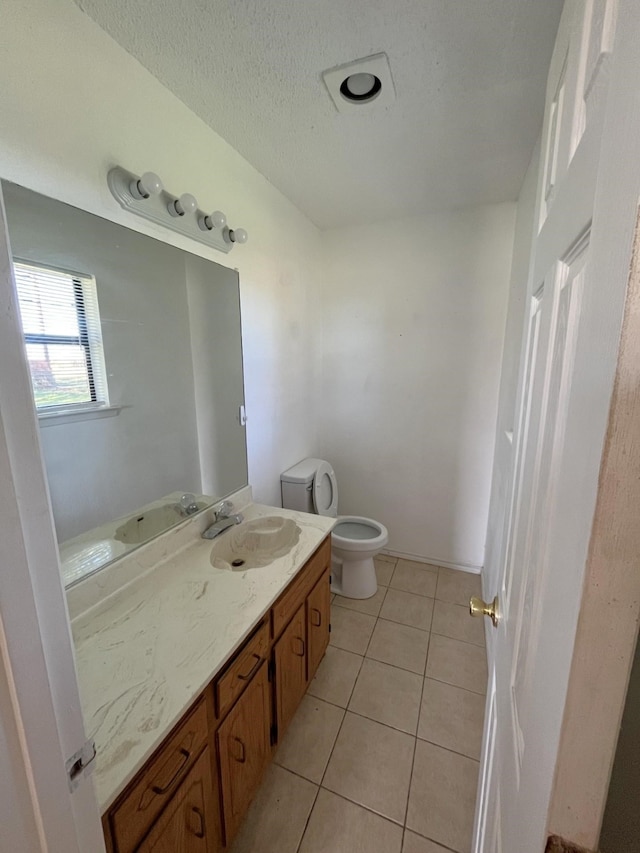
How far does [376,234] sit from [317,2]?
4.97ft

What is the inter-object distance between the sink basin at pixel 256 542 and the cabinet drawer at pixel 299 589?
0.13 meters

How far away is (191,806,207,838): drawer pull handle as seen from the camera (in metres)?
0.88

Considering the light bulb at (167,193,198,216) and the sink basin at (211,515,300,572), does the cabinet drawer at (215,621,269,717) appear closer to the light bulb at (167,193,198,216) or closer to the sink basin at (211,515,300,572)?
the sink basin at (211,515,300,572)

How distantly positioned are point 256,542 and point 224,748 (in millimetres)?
727

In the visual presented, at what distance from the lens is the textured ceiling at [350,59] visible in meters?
0.99

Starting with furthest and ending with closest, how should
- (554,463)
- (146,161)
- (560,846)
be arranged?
1. (146,161)
2. (554,463)
3. (560,846)

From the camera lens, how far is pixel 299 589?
4.52 feet

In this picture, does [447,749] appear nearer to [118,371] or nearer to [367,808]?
[367,808]

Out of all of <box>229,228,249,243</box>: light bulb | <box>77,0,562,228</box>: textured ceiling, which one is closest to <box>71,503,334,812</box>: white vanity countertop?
<box>229,228,249,243</box>: light bulb

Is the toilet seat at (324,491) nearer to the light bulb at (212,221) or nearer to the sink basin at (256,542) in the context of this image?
the sink basin at (256,542)

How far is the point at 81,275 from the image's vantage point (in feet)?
3.52

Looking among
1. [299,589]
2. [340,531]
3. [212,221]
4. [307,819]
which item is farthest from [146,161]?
[307,819]

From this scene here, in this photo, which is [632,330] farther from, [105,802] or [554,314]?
[105,802]

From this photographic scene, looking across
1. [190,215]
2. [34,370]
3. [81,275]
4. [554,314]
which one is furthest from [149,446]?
[554,314]
